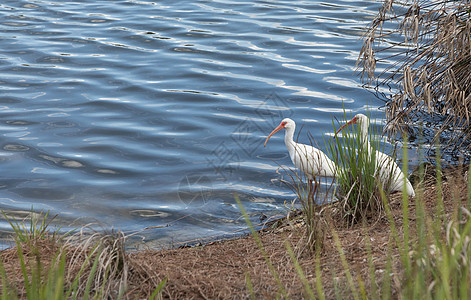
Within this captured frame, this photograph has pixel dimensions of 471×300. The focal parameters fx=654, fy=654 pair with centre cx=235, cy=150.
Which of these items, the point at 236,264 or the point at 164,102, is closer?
the point at 236,264

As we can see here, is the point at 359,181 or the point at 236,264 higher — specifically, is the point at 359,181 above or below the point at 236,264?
above

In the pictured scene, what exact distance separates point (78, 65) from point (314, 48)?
4223 mm

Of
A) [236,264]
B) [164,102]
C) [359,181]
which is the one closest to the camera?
[236,264]

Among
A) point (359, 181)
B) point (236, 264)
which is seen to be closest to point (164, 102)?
point (359, 181)

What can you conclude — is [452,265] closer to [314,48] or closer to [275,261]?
[275,261]

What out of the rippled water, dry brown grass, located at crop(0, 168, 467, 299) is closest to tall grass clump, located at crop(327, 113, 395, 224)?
dry brown grass, located at crop(0, 168, 467, 299)

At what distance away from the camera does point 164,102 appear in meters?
9.35

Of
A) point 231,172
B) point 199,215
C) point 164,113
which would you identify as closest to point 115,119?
point 164,113

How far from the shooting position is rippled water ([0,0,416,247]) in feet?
21.7

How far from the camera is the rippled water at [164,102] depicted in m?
6.62

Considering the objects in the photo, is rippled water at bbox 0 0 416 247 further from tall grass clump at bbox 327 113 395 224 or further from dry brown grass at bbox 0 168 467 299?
tall grass clump at bbox 327 113 395 224

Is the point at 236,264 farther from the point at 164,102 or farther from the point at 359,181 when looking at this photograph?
the point at 164,102

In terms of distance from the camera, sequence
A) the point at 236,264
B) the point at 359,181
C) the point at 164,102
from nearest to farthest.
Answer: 1. the point at 236,264
2. the point at 359,181
3. the point at 164,102

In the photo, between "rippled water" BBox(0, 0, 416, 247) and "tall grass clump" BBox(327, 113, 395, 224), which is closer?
"tall grass clump" BBox(327, 113, 395, 224)
